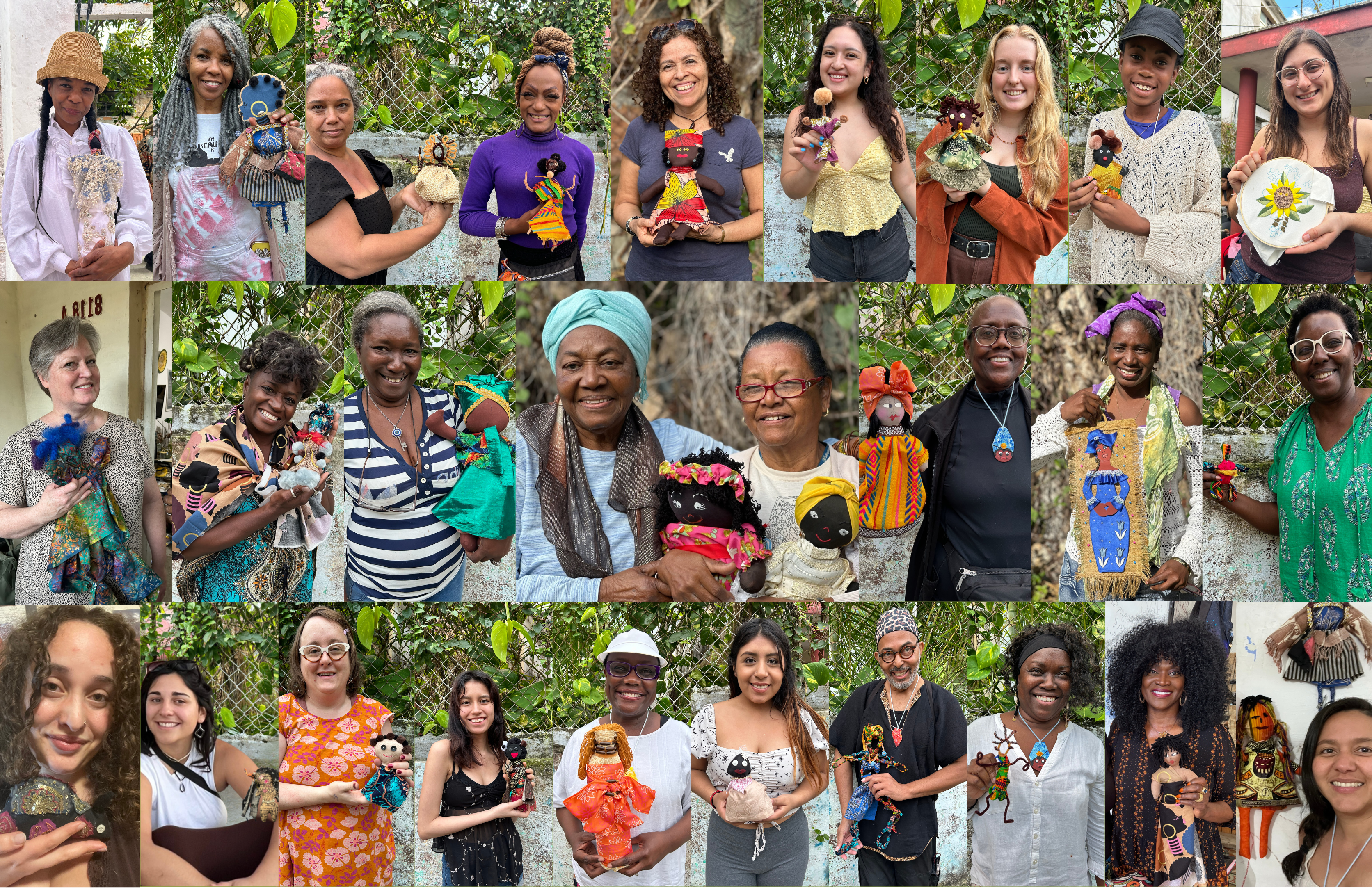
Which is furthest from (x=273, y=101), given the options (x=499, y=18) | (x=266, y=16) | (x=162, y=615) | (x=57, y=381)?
(x=162, y=615)

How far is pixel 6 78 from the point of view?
5.23 metres

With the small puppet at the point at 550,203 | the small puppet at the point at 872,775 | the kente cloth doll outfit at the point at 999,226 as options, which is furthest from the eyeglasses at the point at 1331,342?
the small puppet at the point at 550,203

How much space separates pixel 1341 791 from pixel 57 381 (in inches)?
246

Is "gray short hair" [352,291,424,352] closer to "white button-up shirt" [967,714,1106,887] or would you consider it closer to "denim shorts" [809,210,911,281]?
"denim shorts" [809,210,911,281]

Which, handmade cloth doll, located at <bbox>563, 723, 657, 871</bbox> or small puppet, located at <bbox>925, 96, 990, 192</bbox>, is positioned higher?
small puppet, located at <bbox>925, 96, 990, 192</bbox>

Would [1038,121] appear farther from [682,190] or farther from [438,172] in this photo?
[438,172]

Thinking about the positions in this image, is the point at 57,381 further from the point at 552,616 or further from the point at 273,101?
the point at 552,616

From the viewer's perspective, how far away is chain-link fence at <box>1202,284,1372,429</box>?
5320 mm

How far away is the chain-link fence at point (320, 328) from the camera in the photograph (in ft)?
17.0

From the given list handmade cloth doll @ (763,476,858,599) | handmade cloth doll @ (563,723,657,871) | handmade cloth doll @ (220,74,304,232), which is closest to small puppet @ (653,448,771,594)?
handmade cloth doll @ (763,476,858,599)

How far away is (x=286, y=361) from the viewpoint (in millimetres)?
5137

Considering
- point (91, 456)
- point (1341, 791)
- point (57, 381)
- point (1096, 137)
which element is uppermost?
point (1096, 137)

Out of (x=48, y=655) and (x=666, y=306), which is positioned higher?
(x=666, y=306)

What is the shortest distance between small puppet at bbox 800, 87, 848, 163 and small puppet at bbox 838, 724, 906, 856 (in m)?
2.61
